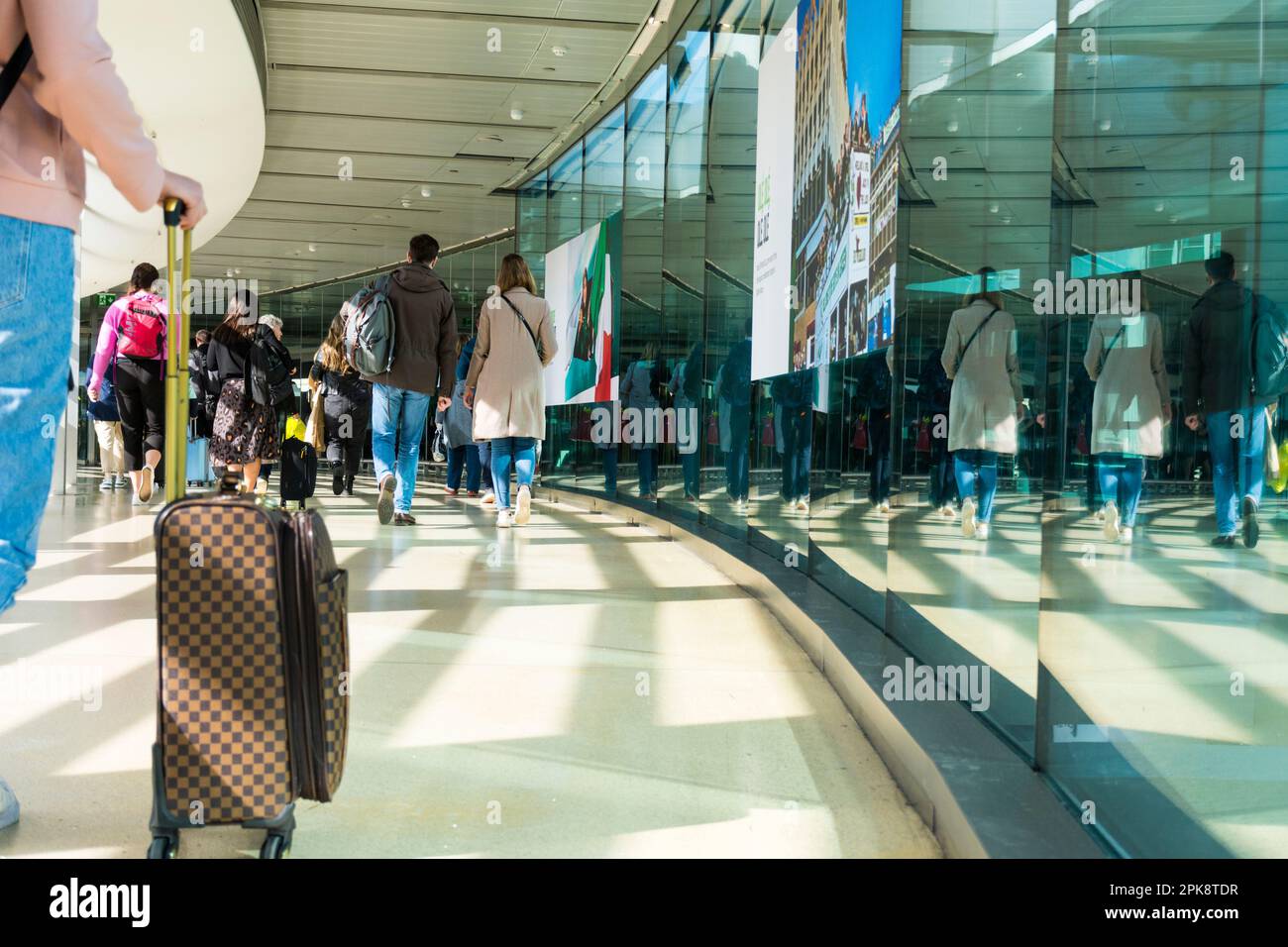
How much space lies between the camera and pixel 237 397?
32.0 ft

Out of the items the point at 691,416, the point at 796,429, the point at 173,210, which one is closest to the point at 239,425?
the point at 691,416

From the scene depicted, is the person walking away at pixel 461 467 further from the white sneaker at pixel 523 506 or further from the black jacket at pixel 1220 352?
the black jacket at pixel 1220 352

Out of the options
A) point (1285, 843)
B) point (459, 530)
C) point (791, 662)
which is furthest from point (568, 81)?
point (1285, 843)

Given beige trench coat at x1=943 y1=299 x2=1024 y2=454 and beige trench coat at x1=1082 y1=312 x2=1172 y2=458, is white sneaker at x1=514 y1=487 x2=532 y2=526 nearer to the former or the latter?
beige trench coat at x1=943 y1=299 x2=1024 y2=454

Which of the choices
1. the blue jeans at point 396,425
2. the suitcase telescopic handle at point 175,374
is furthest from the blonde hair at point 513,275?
the suitcase telescopic handle at point 175,374

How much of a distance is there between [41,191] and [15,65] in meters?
0.22

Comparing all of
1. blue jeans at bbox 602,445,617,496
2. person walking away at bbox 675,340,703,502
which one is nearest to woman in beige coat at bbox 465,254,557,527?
person walking away at bbox 675,340,703,502

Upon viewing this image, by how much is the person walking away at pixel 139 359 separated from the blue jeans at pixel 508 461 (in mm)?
2877

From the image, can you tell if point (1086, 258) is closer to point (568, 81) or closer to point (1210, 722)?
point (1210, 722)

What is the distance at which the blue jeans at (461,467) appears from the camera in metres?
13.5

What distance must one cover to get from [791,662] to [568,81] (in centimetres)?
897

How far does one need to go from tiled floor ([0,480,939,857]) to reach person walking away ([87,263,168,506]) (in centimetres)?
399

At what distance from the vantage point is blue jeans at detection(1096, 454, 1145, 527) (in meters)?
2.03

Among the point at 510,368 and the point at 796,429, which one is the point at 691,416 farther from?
the point at 796,429
